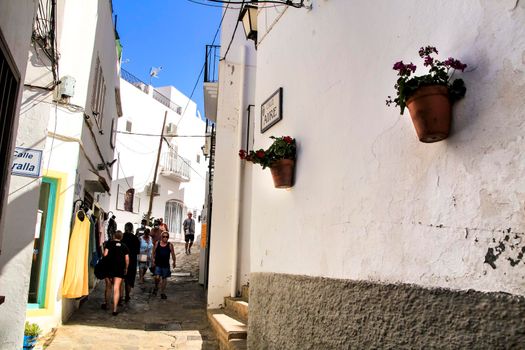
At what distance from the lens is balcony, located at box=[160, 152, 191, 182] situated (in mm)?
26695

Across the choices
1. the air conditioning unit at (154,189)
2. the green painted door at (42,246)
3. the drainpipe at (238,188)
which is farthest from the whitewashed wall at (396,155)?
the air conditioning unit at (154,189)

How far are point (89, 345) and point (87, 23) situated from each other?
6169 millimetres

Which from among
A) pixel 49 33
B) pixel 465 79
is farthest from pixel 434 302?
pixel 49 33

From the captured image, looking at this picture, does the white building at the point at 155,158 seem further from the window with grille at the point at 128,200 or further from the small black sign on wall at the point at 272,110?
the small black sign on wall at the point at 272,110

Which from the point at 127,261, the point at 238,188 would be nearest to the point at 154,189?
the point at 127,261

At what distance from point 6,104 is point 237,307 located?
17.5ft

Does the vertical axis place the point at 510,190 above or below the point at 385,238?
above

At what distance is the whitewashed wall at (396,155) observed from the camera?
217 centimetres

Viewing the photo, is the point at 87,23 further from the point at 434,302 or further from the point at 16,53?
the point at 434,302

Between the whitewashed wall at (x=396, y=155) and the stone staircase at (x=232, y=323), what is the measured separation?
1409 mm

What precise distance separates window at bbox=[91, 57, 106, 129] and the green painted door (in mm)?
2660

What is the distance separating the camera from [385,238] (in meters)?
2.97

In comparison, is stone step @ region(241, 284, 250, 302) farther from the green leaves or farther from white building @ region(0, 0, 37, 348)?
the green leaves

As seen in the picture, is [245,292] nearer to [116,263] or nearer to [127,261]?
[127,261]
